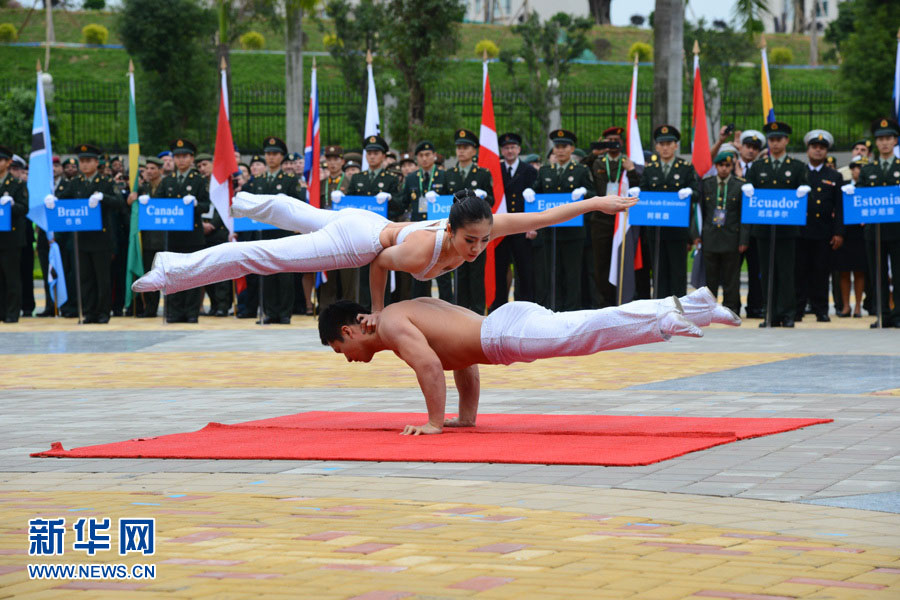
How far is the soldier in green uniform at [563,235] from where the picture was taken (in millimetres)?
16969

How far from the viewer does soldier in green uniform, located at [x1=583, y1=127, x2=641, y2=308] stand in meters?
17.6

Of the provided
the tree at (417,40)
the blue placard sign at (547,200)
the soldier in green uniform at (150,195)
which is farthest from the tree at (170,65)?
the blue placard sign at (547,200)

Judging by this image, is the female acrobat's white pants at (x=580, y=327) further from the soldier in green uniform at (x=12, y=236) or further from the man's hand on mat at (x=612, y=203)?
the soldier in green uniform at (x=12, y=236)

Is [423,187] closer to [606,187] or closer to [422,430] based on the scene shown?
[606,187]

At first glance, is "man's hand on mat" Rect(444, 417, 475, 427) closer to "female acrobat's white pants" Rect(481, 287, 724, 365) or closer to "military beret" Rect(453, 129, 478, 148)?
"female acrobat's white pants" Rect(481, 287, 724, 365)

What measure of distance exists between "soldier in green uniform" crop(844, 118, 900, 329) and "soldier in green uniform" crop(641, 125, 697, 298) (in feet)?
7.10

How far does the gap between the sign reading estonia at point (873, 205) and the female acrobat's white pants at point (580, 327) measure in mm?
8406

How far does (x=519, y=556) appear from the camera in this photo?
15.6 ft

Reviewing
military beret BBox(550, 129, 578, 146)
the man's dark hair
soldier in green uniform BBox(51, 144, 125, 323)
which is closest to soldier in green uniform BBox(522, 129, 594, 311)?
military beret BBox(550, 129, 578, 146)

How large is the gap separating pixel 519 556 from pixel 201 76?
33.6 metres

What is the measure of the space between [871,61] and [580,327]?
93.7 feet

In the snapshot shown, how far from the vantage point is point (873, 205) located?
15195 mm

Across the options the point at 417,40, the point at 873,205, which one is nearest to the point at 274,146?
the point at 873,205

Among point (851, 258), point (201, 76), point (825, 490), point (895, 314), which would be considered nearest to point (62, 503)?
point (825, 490)
